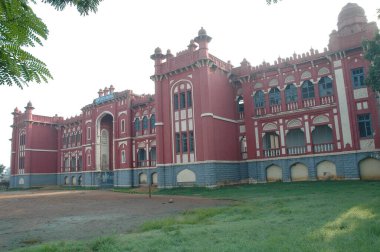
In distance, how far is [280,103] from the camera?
29688 mm

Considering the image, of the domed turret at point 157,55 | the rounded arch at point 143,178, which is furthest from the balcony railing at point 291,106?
the rounded arch at point 143,178

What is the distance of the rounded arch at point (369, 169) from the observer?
2461 cm

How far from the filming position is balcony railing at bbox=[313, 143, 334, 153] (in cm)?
2668

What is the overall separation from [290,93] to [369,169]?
8.83 m

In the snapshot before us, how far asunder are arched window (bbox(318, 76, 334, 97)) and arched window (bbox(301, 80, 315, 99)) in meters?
0.66

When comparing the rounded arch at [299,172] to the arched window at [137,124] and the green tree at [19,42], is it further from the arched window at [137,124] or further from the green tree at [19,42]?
the green tree at [19,42]

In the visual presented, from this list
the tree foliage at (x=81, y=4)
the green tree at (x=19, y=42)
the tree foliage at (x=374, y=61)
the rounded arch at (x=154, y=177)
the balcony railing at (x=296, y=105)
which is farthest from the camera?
the rounded arch at (x=154, y=177)

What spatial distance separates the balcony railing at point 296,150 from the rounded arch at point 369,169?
175 inches

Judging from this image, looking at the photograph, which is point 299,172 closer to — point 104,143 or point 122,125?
point 122,125

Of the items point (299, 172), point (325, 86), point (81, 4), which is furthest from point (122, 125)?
point (81, 4)

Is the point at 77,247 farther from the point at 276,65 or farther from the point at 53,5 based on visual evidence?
the point at 276,65

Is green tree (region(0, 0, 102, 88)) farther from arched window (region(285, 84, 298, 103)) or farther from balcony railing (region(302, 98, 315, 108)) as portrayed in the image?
arched window (region(285, 84, 298, 103))

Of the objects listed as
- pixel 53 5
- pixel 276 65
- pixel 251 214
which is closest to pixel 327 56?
pixel 276 65

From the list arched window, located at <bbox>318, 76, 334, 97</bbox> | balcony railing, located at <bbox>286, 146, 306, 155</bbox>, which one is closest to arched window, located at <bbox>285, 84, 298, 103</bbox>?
arched window, located at <bbox>318, 76, 334, 97</bbox>
